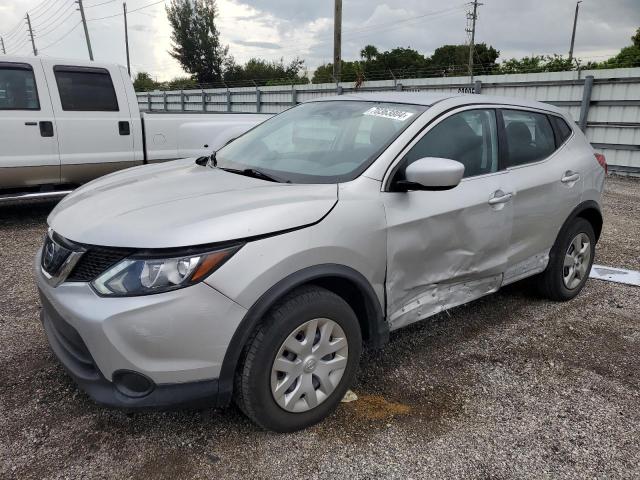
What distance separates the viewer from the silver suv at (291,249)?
2.01 m

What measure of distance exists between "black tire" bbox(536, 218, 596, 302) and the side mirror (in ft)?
5.75

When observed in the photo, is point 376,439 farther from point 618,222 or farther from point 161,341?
point 618,222

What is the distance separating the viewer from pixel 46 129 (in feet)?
19.7

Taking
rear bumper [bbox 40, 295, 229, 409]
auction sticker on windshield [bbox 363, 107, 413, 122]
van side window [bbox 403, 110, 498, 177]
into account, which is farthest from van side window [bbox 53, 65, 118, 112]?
van side window [bbox 403, 110, 498, 177]

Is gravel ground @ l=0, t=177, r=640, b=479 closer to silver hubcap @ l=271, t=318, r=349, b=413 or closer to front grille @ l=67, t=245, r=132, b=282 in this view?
silver hubcap @ l=271, t=318, r=349, b=413

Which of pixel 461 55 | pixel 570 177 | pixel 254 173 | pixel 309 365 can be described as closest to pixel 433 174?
pixel 254 173

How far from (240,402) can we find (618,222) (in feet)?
21.8

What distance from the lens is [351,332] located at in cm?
247

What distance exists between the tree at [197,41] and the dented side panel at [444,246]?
58.1m

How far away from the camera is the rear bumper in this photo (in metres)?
2.04

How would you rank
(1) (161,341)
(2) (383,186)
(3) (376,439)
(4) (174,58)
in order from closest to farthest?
(1) (161,341) < (3) (376,439) < (2) (383,186) < (4) (174,58)

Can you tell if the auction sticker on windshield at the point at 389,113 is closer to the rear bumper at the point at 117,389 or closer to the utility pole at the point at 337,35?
the rear bumper at the point at 117,389

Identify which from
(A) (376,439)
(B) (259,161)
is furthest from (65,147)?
(A) (376,439)

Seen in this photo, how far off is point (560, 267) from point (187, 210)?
3.04 m
